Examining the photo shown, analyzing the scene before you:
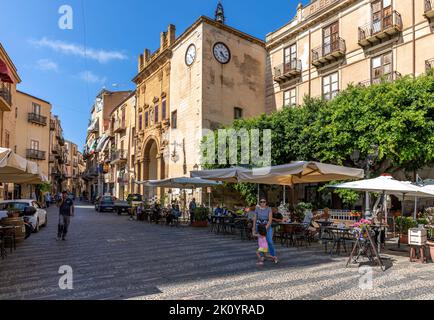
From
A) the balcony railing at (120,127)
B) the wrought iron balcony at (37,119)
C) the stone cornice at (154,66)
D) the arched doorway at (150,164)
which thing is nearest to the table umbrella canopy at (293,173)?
the stone cornice at (154,66)

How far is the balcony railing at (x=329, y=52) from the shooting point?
22.0 m

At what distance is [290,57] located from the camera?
86.0 ft

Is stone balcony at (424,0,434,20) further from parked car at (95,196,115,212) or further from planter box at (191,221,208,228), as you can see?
parked car at (95,196,115,212)

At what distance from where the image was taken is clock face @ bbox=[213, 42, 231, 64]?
2756cm

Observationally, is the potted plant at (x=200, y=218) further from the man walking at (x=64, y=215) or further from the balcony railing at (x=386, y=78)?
the balcony railing at (x=386, y=78)

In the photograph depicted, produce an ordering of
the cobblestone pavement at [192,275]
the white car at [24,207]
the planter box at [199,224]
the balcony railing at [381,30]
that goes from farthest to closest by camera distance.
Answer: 1. the balcony railing at [381,30]
2. the planter box at [199,224]
3. the white car at [24,207]
4. the cobblestone pavement at [192,275]

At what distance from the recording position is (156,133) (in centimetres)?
3375

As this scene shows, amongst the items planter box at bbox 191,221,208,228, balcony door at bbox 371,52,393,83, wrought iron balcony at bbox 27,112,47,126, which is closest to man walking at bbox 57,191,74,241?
planter box at bbox 191,221,208,228

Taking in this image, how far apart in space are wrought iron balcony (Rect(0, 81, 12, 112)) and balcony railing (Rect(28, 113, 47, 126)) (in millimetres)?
16457

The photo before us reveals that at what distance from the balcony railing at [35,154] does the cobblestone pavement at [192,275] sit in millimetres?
34026

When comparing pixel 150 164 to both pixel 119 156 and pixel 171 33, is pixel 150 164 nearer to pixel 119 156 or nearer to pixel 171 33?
pixel 119 156

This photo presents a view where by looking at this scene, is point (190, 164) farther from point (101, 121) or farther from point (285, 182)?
point (101, 121)
